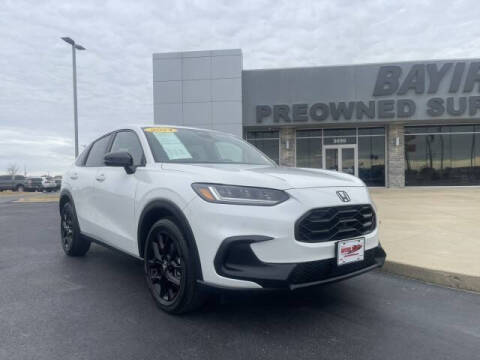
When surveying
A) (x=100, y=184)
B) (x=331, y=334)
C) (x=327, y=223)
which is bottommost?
(x=331, y=334)

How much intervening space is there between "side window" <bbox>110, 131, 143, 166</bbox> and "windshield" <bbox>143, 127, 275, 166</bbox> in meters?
0.17

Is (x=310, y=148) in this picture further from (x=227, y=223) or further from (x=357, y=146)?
(x=227, y=223)

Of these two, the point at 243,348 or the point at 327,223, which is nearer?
→ the point at 243,348

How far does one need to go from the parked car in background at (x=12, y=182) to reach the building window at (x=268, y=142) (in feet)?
84.5

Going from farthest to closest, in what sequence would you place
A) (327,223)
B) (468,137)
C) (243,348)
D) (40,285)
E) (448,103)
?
(468,137)
(448,103)
(40,285)
(327,223)
(243,348)

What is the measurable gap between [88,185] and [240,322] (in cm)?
265

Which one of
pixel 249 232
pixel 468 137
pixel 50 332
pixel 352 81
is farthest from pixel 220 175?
pixel 468 137

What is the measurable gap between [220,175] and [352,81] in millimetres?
15361

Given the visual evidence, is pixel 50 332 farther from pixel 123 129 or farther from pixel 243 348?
pixel 123 129

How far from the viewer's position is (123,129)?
4.18 meters

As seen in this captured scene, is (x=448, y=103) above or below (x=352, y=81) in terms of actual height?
below

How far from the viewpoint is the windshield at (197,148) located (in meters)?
3.54

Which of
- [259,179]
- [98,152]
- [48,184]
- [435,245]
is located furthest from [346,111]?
[48,184]

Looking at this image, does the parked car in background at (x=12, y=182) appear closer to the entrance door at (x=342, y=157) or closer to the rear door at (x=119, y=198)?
the entrance door at (x=342, y=157)
